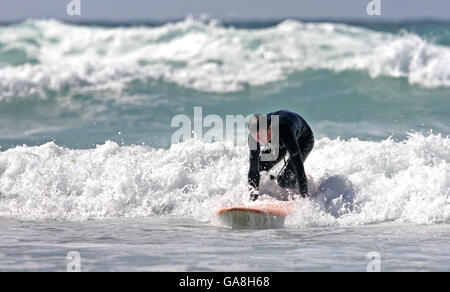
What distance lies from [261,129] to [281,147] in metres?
0.78

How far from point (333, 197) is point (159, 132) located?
6.66m

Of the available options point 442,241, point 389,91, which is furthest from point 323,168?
point 389,91

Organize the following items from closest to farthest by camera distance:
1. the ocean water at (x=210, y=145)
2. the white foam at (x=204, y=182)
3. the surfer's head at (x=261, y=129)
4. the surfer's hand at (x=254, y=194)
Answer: the ocean water at (x=210, y=145)
the surfer's head at (x=261, y=129)
the surfer's hand at (x=254, y=194)
the white foam at (x=204, y=182)

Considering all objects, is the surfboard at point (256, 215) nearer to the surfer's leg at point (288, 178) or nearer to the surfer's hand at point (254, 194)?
the surfer's hand at point (254, 194)

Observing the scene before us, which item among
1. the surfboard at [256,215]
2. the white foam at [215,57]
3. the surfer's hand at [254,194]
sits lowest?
the surfboard at [256,215]

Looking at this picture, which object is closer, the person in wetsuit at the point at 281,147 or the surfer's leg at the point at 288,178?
the person in wetsuit at the point at 281,147

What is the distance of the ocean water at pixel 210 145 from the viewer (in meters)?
6.90

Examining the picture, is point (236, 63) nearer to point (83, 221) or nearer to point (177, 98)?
point (177, 98)

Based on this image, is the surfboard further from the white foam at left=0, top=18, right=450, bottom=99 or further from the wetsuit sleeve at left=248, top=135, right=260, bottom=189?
the white foam at left=0, top=18, right=450, bottom=99

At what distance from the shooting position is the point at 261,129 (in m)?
7.72

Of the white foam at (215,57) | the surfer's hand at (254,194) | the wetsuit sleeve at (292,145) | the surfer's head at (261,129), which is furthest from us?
the white foam at (215,57)

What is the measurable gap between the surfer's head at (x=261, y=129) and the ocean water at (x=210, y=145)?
0.97 meters

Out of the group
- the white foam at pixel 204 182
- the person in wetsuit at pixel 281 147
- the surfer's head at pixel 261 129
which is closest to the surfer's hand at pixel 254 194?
the person in wetsuit at pixel 281 147

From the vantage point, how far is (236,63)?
20344 millimetres
